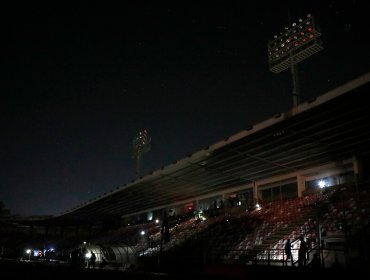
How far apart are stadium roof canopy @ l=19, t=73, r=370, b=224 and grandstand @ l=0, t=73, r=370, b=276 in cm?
6

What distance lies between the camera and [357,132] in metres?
21.8

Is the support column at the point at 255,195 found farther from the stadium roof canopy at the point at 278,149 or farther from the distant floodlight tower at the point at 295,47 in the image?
the distant floodlight tower at the point at 295,47

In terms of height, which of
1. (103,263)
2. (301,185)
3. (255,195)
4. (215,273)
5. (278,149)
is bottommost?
(103,263)

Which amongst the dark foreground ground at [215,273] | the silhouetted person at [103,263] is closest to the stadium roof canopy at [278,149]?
the dark foreground ground at [215,273]

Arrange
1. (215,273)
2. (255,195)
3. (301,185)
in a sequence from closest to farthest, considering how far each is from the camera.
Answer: (215,273)
(301,185)
(255,195)

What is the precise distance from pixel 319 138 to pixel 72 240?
163 feet

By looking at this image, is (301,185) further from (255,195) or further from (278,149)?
(278,149)

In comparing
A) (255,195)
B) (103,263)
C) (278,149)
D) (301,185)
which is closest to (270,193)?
(255,195)

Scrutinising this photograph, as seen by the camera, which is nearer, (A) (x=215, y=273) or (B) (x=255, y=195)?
(A) (x=215, y=273)

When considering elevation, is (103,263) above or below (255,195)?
below

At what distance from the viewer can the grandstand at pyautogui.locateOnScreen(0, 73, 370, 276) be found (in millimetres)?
18875

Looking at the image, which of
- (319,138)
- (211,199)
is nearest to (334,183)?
(319,138)

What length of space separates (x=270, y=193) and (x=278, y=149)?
831 cm

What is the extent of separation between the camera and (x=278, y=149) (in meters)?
25.4
